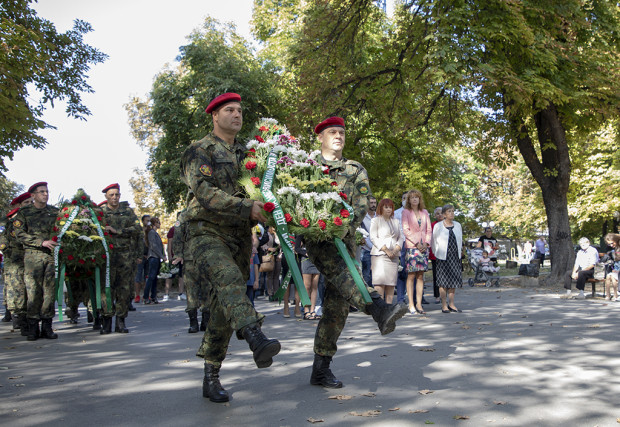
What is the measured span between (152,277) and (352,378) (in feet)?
39.2

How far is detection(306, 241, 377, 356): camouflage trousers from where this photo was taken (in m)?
5.36

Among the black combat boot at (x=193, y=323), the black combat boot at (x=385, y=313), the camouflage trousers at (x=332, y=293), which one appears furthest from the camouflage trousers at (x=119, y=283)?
the black combat boot at (x=385, y=313)

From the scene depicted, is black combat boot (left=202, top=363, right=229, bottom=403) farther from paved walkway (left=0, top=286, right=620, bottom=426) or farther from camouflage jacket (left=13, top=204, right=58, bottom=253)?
camouflage jacket (left=13, top=204, right=58, bottom=253)

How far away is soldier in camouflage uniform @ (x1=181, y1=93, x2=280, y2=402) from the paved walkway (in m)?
0.58

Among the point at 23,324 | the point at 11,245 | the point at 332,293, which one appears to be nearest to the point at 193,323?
A: the point at 23,324

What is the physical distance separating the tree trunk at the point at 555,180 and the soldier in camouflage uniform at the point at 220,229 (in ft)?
50.1

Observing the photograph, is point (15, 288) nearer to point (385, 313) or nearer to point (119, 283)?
point (119, 283)

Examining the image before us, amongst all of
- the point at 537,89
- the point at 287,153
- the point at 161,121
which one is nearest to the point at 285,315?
the point at 287,153

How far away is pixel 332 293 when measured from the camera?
19.1 ft

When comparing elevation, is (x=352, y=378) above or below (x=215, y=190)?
below

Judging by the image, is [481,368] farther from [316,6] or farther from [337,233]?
[316,6]

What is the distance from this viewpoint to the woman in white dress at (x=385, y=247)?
1139 cm

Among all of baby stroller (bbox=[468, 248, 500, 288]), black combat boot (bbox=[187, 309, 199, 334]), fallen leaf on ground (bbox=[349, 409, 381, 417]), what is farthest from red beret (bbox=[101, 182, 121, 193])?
baby stroller (bbox=[468, 248, 500, 288])

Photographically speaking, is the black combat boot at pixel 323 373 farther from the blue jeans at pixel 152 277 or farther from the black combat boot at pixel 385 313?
the blue jeans at pixel 152 277
